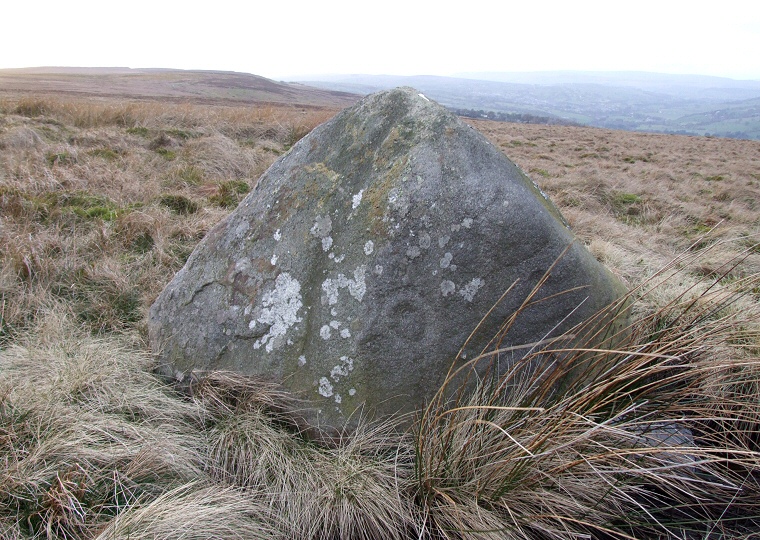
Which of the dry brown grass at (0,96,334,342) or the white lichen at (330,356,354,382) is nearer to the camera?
the white lichen at (330,356,354,382)

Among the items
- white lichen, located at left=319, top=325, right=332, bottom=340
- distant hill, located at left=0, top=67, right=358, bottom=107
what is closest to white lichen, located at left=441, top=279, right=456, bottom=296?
white lichen, located at left=319, top=325, right=332, bottom=340

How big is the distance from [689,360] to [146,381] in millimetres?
2841

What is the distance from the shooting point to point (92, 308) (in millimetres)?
3488

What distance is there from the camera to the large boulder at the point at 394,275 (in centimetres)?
239

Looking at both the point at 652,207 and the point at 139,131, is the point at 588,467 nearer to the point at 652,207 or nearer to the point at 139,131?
the point at 652,207

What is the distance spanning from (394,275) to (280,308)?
67 cm

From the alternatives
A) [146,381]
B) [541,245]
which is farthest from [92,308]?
[541,245]

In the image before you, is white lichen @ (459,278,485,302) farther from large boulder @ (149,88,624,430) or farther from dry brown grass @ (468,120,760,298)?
dry brown grass @ (468,120,760,298)

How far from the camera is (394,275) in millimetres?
2416

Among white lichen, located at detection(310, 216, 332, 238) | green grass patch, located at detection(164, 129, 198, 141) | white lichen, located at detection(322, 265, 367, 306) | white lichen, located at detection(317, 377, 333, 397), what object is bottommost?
white lichen, located at detection(317, 377, 333, 397)

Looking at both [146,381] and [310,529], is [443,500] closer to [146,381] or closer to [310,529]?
[310,529]

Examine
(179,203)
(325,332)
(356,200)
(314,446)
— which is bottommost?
(314,446)

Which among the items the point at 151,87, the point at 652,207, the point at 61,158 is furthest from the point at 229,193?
the point at 151,87

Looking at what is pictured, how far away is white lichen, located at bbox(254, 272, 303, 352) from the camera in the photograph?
2.59m
